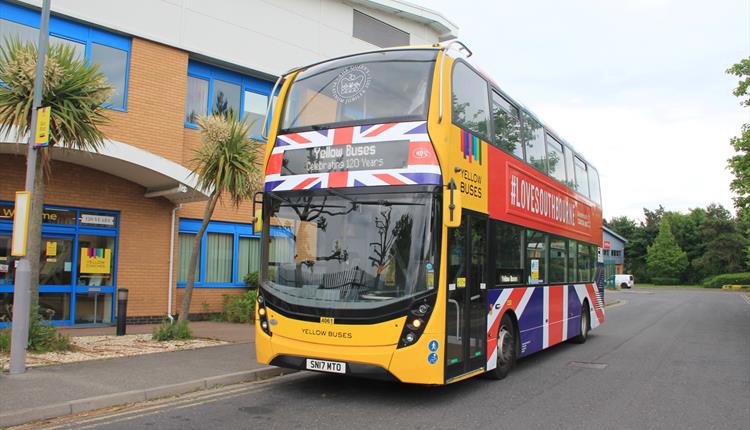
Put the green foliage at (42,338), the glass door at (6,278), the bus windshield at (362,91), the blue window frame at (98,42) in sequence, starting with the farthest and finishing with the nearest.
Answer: the blue window frame at (98,42) < the glass door at (6,278) < the green foliage at (42,338) < the bus windshield at (362,91)

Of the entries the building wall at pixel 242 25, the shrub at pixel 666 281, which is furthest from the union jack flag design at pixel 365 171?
the shrub at pixel 666 281

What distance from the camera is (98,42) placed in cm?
1355

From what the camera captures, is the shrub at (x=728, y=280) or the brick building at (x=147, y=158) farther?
the shrub at (x=728, y=280)

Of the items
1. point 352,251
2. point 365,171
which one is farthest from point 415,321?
A: point 365,171

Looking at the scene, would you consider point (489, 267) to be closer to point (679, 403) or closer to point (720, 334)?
point (679, 403)

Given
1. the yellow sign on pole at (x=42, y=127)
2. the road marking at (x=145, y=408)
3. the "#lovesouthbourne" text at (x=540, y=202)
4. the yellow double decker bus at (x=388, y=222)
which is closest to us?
the road marking at (x=145, y=408)

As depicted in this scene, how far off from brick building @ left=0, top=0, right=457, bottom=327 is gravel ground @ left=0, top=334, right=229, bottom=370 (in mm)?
2423

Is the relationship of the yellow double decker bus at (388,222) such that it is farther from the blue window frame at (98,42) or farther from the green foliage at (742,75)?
the green foliage at (742,75)

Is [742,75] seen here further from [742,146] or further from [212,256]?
[212,256]

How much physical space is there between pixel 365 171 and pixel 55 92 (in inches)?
210

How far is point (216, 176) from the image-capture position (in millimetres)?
11008

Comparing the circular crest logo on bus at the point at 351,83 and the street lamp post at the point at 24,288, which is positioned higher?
the circular crest logo on bus at the point at 351,83

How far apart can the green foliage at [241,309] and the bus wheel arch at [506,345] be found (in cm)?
823

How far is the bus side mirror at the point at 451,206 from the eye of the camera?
6.55 meters
